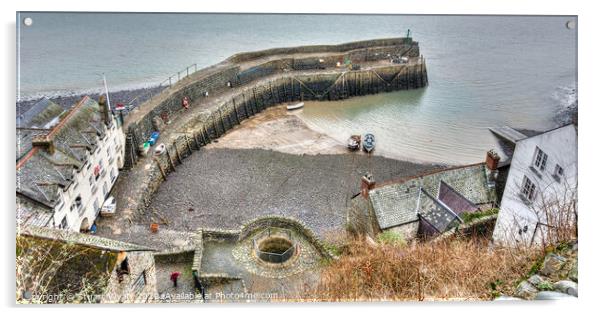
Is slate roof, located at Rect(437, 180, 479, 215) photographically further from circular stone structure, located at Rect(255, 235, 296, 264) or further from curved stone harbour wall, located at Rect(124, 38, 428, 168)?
curved stone harbour wall, located at Rect(124, 38, 428, 168)

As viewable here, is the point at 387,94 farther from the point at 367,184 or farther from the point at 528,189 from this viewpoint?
the point at 528,189

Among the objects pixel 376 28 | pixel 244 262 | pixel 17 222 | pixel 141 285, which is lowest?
pixel 244 262

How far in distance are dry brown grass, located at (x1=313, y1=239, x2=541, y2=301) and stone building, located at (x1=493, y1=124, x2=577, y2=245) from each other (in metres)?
1.07

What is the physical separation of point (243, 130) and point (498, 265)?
15.6m

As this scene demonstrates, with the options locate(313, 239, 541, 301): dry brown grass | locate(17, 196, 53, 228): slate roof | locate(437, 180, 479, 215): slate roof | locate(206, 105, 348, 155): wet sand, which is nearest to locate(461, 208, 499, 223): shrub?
locate(437, 180, 479, 215): slate roof

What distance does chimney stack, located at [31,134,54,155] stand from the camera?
1205 cm

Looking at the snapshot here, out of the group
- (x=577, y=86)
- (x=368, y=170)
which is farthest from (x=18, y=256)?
(x=368, y=170)

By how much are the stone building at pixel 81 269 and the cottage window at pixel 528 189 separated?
7.52 meters

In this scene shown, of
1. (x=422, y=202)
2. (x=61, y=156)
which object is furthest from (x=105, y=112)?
(x=422, y=202)

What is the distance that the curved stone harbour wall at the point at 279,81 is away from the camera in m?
20.5

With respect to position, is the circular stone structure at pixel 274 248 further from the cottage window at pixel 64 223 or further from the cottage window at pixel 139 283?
the cottage window at pixel 64 223

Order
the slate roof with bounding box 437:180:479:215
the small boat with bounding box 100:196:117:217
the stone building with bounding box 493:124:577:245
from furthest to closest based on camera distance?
the small boat with bounding box 100:196:117:217, the slate roof with bounding box 437:180:479:215, the stone building with bounding box 493:124:577:245

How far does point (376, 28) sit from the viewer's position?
97.1 feet

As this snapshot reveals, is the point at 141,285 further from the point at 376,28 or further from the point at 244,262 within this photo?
the point at 376,28
